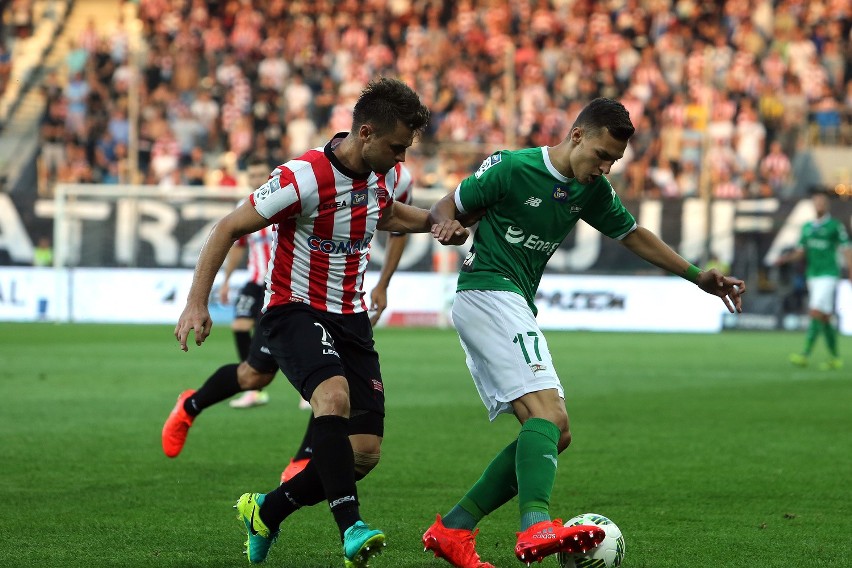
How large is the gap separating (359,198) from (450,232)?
0.44 meters

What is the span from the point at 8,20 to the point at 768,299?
18.1m

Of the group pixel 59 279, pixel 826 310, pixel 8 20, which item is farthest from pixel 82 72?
pixel 826 310

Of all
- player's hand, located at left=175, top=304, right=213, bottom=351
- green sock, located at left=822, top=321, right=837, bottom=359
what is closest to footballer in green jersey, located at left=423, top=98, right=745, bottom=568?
player's hand, located at left=175, top=304, right=213, bottom=351

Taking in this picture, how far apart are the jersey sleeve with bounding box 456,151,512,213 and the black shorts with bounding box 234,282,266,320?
5.57 metres

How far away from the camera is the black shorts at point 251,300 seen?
36.5 feet

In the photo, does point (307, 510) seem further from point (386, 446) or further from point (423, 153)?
point (423, 153)

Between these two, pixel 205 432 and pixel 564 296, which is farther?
pixel 564 296

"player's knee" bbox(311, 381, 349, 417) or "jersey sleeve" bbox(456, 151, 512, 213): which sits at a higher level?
"jersey sleeve" bbox(456, 151, 512, 213)

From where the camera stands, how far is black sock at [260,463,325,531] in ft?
18.1

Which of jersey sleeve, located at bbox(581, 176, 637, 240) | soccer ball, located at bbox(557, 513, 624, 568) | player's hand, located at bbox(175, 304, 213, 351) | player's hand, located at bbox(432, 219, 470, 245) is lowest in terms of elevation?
soccer ball, located at bbox(557, 513, 624, 568)

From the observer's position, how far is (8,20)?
31.7m

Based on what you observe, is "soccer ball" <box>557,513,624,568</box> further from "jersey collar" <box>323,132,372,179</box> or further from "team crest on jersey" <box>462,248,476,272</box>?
"jersey collar" <box>323,132,372,179</box>

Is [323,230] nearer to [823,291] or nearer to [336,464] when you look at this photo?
[336,464]

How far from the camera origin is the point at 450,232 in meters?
5.47
